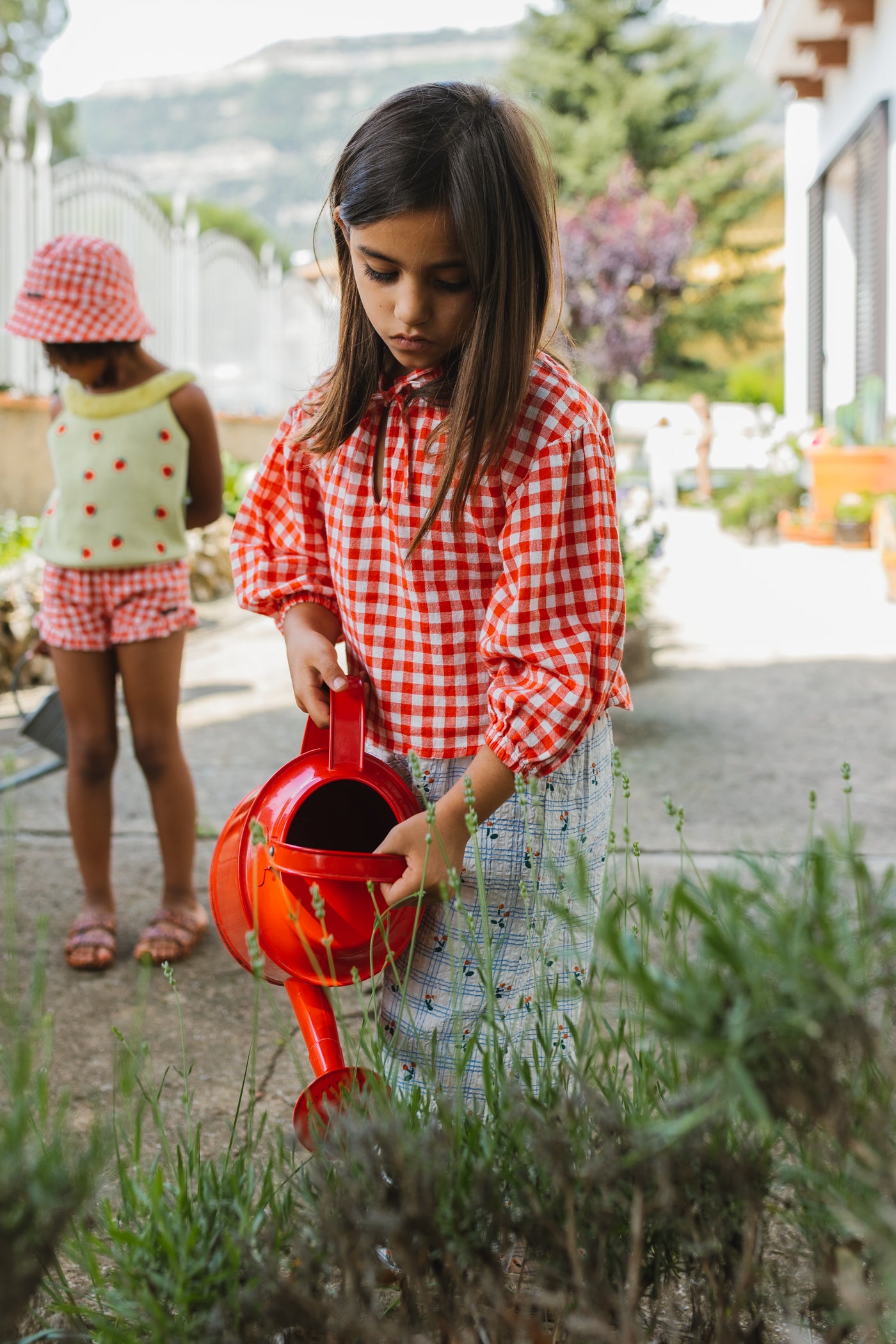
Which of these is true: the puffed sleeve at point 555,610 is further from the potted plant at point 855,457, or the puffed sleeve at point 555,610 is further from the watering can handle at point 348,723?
the potted plant at point 855,457

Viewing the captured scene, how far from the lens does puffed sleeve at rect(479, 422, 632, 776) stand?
4.89 ft

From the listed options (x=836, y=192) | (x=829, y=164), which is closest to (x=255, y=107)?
(x=836, y=192)

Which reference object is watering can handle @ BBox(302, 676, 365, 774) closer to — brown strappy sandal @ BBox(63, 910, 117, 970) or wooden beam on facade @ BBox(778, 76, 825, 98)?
brown strappy sandal @ BBox(63, 910, 117, 970)

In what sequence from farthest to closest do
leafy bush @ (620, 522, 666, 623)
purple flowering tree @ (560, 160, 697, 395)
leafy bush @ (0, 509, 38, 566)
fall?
purple flowering tree @ (560, 160, 697, 395) → leafy bush @ (0, 509, 38, 566) → leafy bush @ (620, 522, 666, 623)

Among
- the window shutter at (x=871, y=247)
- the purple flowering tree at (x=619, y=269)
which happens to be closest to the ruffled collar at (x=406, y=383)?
the window shutter at (x=871, y=247)

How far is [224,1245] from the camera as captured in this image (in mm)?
1148

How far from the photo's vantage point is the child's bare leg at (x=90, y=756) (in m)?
2.79

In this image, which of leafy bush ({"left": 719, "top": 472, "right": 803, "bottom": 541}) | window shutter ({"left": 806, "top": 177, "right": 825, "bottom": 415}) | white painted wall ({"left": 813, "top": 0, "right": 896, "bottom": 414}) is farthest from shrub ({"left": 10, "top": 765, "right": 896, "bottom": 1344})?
window shutter ({"left": 806, "top": 177, "right": 825, "bottom": 415})

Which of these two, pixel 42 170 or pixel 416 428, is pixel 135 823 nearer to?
pixel 416 428

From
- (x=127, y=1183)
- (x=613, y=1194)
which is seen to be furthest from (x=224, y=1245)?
(x=613, y=1194)

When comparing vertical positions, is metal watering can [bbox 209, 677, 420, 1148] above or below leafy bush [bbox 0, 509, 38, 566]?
above

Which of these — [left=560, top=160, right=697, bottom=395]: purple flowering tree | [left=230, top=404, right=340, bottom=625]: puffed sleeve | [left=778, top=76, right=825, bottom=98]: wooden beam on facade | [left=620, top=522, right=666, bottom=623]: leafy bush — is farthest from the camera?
[left=560, top=160, right=697, bottom=395]: purple flowering tree

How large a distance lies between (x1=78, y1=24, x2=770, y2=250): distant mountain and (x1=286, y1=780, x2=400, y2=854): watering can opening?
16064cm

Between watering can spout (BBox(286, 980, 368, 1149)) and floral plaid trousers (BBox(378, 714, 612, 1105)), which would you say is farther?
floral plaid trousers (BBox(378, 714, 612, 1105))
